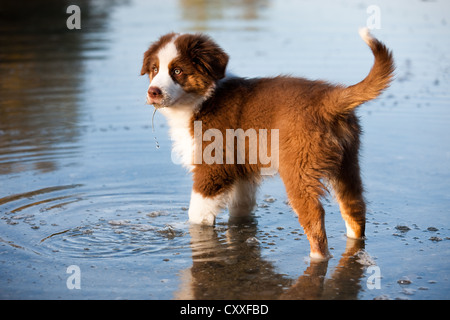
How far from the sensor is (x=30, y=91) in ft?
35.3

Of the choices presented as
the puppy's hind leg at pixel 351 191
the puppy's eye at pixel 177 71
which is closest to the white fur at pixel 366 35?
the puppy's hind leg at pixel 351 191

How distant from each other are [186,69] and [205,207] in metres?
1.13

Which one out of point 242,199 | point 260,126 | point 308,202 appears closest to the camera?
point 308,202

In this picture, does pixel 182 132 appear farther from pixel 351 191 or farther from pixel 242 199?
pixel 351 191

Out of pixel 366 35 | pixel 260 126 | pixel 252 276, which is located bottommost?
pixel 252 276

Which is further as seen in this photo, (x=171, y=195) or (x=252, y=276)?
(x=171, y=195)

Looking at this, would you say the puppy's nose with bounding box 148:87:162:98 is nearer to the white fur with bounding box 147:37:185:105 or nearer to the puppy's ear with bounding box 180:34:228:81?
the white fur with bounding box 147:37:185:105

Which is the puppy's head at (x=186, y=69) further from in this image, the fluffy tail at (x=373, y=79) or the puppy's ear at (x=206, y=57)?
the fluffy tail at (x=373, y=79)

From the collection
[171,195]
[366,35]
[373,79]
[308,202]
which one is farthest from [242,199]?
[366,35]

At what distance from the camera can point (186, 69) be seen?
525 centimetres

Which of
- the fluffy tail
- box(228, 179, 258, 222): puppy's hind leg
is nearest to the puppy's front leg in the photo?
box(228, 179, 258, 222): puppy's hind leg

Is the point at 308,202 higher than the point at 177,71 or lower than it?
lower
